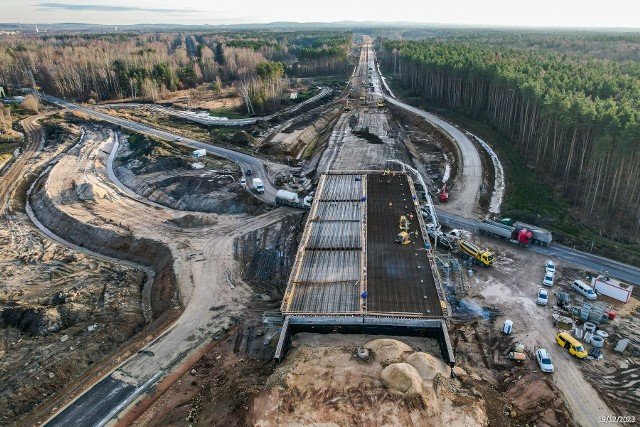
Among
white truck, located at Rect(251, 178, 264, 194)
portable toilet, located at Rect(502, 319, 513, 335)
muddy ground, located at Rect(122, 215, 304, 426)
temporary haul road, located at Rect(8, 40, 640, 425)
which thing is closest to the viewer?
muddy ground, located at Rect(122, 215, 304, 426)

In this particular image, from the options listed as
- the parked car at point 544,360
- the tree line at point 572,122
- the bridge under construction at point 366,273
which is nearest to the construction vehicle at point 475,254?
the bridge under construction at point 366,273

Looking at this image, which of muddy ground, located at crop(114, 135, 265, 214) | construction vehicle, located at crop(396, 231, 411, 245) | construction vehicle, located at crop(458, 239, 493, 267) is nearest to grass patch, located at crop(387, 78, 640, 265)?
construction vehicle, located at crop(458, 239, 493, 267)

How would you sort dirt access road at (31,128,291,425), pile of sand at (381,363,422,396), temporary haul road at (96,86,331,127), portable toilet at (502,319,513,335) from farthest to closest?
temporary haul road at (96,86,331,127), portable toilet at (502,319,513,335), dirt access road at (31,128,291,425), pile of sand at (381,363,422,396)

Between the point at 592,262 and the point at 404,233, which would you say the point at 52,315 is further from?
the point at 592,262

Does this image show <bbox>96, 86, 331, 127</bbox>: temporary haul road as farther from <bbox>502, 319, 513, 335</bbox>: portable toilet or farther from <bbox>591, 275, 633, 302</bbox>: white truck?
<bbox>591, 275, 633, 302</bbox>: white truck

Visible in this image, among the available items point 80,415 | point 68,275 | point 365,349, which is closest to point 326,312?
point 365,349

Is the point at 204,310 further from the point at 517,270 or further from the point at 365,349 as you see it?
the point at 517,270

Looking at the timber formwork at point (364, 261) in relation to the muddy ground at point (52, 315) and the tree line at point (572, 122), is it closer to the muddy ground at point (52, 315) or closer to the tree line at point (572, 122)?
the muddy ground at point (52, 315)
